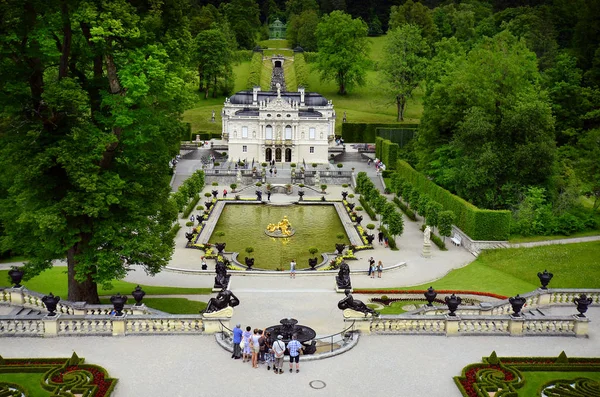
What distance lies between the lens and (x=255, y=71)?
129m

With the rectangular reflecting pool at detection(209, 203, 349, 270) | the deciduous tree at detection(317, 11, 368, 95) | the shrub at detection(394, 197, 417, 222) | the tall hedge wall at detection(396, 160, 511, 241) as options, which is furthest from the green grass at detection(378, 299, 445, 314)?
the deciduous tree at detection(317, 11, 368, 95)

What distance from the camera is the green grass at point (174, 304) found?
1345 inches

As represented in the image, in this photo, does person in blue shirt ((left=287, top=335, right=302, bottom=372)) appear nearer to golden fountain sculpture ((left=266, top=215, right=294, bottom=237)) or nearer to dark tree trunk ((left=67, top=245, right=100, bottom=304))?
dark tree trunk ((left=67, top=245, right=100, bottom=304))

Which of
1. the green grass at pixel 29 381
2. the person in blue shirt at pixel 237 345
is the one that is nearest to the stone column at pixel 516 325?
the person in blue shirt at pixel 237 345

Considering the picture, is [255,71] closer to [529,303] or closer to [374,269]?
[374,269]

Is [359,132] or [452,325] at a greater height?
[359,132]

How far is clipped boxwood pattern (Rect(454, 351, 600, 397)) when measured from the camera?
23.3m

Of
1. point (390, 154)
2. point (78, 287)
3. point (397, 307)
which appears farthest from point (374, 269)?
point (390, 154)

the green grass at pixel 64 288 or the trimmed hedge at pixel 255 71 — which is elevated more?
the trimmed hedge at pixel 255 71

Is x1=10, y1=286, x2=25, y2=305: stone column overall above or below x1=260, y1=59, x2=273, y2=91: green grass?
below

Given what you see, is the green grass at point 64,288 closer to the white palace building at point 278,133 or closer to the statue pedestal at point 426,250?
the statue pedestal at point 426,250

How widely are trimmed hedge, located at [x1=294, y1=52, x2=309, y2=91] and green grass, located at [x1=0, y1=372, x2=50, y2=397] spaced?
101 metres

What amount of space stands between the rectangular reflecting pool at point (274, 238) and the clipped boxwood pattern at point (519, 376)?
79.2 feet

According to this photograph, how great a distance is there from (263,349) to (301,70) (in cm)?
11071
